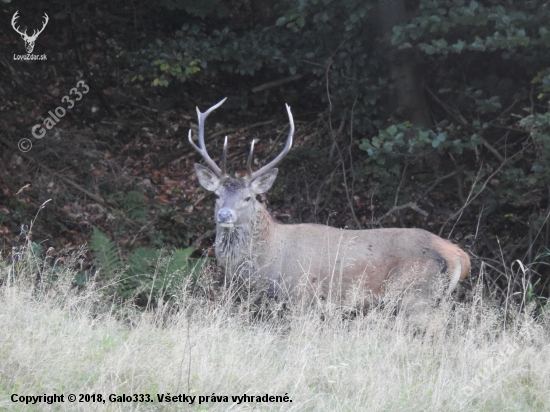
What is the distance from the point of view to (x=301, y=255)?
7480 mm

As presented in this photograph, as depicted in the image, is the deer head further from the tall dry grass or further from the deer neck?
the tall dry grass

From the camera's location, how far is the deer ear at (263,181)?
773 cm

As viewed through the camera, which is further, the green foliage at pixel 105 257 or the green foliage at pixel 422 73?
the green foliage at pixel 422 73

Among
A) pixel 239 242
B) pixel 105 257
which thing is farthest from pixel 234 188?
pixel 105 257

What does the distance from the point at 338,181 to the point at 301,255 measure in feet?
9.99

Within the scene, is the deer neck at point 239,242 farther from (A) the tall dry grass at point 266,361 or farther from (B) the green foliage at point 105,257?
(A) the tall dry grass at point 266,361

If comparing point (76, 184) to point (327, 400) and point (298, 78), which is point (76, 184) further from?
point (327, 400)

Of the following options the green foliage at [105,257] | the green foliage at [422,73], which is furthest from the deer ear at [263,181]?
the green foliage at [105,257]

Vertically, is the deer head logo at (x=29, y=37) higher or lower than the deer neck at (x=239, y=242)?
higher

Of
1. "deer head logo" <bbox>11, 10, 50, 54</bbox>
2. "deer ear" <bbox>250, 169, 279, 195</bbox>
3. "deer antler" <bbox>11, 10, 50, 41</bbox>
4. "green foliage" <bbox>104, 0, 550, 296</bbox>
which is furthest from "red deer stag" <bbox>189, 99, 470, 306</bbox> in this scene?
"deer head logo" <bbox>11, 10, 50, 54</bbox>

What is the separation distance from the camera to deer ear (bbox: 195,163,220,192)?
777 centimetres

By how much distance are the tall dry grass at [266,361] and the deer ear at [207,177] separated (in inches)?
74.7

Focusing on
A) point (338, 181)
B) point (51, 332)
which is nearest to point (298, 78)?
point (338, 181)

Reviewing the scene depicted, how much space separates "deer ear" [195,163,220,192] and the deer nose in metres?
0.51
